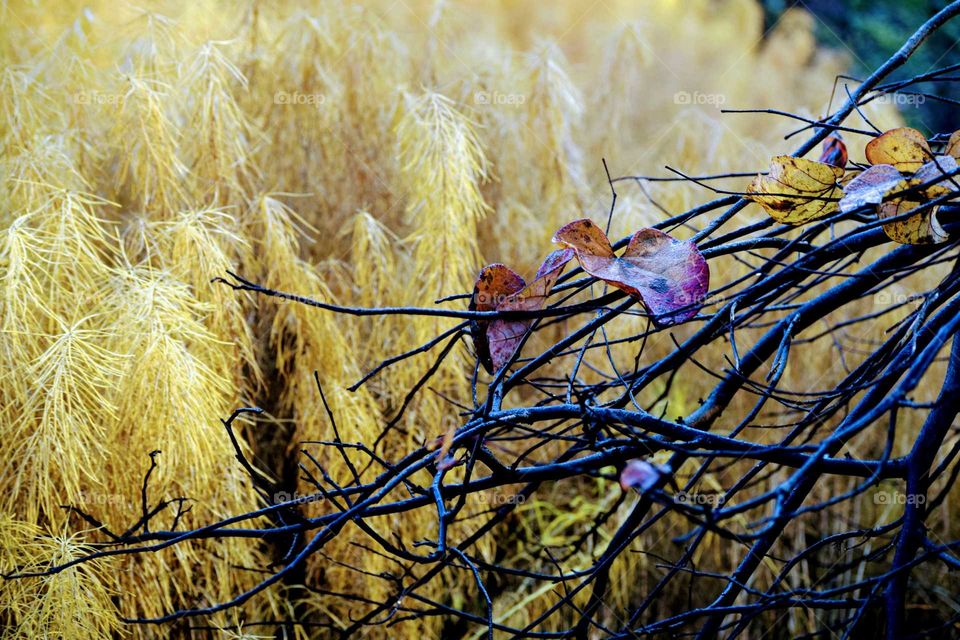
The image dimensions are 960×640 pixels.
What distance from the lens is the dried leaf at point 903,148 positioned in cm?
50

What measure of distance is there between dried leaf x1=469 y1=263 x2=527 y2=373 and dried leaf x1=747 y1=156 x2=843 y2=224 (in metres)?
0.17

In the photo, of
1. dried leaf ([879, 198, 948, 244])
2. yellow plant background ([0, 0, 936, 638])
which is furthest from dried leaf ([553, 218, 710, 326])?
yellow plant background ([0, 0, 936, 638])

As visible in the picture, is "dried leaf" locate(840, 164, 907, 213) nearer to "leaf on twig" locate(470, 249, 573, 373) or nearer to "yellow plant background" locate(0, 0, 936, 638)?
"leaf on twig" locate(470, 249, 573, 373)

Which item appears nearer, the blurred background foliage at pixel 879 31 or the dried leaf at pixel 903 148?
the dried leaf at pixel 903 148

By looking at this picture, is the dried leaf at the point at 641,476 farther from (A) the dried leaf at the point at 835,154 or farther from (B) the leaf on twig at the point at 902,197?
(A) the dried leaf at the point at 835,154

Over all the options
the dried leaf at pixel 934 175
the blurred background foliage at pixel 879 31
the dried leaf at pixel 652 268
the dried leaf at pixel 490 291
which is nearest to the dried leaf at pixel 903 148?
the dried leaf at pixel 934 175

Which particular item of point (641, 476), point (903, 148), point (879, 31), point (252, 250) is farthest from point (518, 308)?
point (879, 31)

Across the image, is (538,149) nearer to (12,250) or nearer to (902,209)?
(12,250)

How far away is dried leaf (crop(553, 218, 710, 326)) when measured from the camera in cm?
45

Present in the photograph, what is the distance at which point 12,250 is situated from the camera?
93 cm

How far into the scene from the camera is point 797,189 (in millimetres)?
512

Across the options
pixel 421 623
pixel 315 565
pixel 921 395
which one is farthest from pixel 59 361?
pixel 921 395

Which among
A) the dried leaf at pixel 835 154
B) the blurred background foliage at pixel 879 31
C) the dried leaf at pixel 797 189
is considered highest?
the blurred background foliage at pixel 879 31

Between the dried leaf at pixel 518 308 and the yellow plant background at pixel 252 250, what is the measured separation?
0.29 meters
